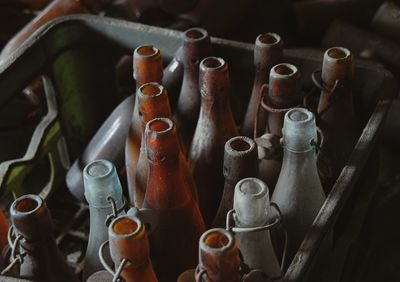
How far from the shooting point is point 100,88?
117 centimetres

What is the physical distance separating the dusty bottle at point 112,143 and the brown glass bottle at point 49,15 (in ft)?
1.49

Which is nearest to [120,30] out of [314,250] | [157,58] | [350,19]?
[157,58]

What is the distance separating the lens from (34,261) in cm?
75

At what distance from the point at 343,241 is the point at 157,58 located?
351 mm

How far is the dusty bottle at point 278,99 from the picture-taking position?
810 millimetres

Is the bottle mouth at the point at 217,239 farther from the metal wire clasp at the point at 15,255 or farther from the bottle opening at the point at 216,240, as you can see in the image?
the metal wire clasp at the point at 15,255

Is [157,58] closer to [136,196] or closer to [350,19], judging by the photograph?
[136,196]

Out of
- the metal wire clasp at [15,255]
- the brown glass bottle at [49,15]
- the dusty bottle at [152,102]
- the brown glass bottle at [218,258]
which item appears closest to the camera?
the brown glass bottle at [218,258]

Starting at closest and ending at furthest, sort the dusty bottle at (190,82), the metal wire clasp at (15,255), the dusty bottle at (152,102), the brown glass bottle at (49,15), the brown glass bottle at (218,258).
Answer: the brown glass bottle at (218,258) < the metal wire clasp at (15,255) < the dusty bottle at (152,102) < the dusty bottle at (190,82) < the brown glass bottle at (49,15)

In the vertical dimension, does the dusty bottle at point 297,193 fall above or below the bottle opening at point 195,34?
below

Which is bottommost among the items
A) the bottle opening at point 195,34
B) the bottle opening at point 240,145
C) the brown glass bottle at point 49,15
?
the brown glass bottle at point 49,15

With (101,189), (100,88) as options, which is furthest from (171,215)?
(100,88)

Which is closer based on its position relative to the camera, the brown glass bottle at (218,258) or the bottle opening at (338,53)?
the brown glass bottle at (218,258)

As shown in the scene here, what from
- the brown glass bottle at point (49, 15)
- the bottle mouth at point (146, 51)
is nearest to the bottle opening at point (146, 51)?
the bottle mouth at point (146, 51)
